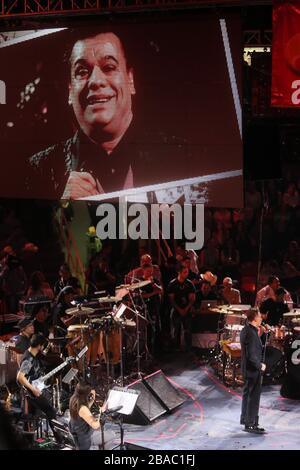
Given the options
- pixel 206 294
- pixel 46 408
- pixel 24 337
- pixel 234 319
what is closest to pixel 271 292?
pixel 234 319

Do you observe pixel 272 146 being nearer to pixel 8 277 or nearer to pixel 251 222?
pixel 251 222

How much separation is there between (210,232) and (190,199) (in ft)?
11.1

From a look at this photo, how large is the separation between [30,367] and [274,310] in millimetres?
4154

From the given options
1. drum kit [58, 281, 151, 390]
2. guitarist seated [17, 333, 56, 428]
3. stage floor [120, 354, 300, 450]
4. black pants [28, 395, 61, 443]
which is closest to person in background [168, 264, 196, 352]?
drum kit [58, 281, 151, 390]

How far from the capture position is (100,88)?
34.2 ft

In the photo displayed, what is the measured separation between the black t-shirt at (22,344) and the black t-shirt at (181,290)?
3559 millimetres

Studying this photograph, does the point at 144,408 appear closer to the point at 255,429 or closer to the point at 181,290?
the point at 255,429

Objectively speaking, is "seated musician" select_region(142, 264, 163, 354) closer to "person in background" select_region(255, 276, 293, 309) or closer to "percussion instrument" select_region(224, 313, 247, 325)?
"percussion instrument" select_region(224, 313, 247, 325)

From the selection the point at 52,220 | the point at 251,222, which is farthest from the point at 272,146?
the point at 52,220

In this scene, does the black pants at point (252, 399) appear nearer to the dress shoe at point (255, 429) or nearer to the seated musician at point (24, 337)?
the dress shoe at point (255, 429)

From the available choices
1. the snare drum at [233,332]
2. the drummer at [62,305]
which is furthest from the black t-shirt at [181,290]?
the drummer at [62,305]

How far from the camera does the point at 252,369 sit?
7.30m

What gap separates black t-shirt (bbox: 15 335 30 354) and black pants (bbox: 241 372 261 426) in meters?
2.64

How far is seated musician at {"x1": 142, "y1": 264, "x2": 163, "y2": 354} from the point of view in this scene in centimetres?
1008
